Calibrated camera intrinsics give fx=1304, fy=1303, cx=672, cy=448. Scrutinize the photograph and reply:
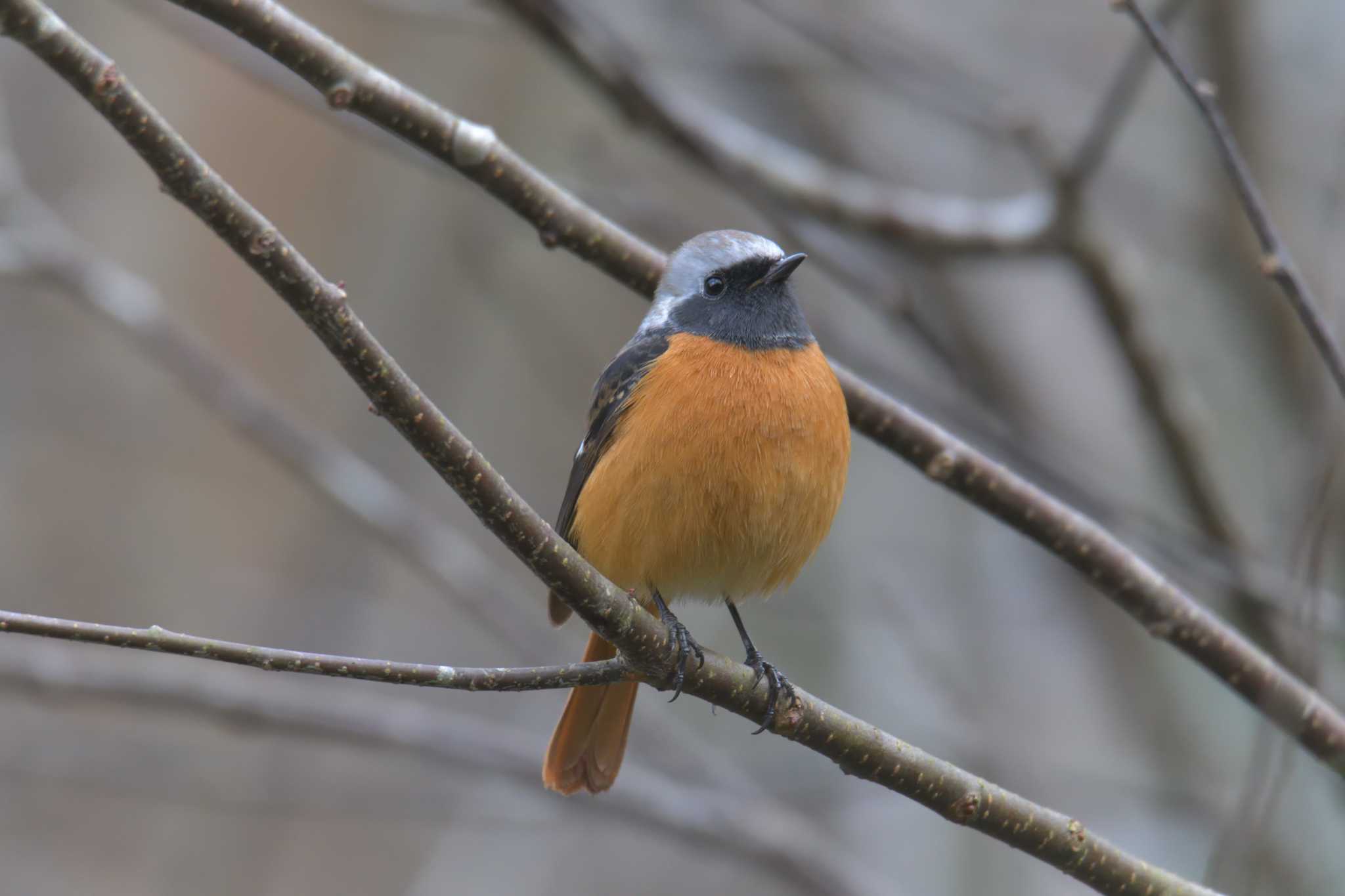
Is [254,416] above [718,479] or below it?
above

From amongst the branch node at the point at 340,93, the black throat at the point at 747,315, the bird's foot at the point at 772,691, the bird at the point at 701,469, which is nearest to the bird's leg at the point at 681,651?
the bird's foot at the point at 772,691

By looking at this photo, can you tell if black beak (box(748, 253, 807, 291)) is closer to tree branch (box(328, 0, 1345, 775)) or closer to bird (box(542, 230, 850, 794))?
bird (box(542, 230, 850, 794))

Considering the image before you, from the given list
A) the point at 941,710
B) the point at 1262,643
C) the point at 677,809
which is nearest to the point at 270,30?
the point at 677,809

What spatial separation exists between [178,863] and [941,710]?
14.6ft

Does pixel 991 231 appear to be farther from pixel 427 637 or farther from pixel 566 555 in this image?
pixel 427 637

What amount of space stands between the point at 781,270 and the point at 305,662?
212 centimetres

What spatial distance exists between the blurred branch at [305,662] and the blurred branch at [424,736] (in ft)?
8.22

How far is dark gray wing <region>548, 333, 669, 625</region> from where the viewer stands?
3.63 metres

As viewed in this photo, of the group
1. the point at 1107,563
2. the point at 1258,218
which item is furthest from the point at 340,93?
the point at 1107,563

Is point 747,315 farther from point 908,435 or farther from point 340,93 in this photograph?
point 340,93

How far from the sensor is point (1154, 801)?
17.1 feet

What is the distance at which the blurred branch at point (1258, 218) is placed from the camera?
2773mm

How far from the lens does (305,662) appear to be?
211 cm

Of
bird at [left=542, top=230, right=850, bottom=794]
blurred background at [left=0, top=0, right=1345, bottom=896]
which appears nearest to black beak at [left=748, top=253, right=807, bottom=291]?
bird at [left=542, top=230, right=850, bottom=794]
